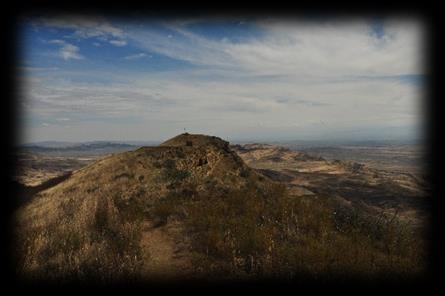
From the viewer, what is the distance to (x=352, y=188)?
96.1 ft

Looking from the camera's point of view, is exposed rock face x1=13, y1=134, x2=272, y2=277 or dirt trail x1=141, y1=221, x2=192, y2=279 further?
exposed rock face x1=13, y1=134, x2=272, y2=277

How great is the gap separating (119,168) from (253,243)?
6.81 metres

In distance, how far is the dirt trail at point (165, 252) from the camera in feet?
21.9

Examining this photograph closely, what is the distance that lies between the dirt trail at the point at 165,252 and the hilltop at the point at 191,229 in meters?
0.02

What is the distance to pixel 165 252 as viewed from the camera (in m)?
7.42

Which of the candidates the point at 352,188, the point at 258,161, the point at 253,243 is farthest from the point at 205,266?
the point at 258,161

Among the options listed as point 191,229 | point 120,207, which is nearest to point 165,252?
point 191,229

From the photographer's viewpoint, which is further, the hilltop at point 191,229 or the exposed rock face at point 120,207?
the exposed rock face at point 120,207

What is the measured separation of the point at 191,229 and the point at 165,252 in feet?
3.86

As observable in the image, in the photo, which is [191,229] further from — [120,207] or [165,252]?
[120,207]

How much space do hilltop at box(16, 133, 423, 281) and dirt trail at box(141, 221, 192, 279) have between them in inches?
0.8

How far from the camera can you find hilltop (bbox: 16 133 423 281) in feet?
22.2

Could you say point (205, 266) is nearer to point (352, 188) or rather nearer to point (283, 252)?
point (283, 252)

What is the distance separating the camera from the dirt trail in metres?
6.66
